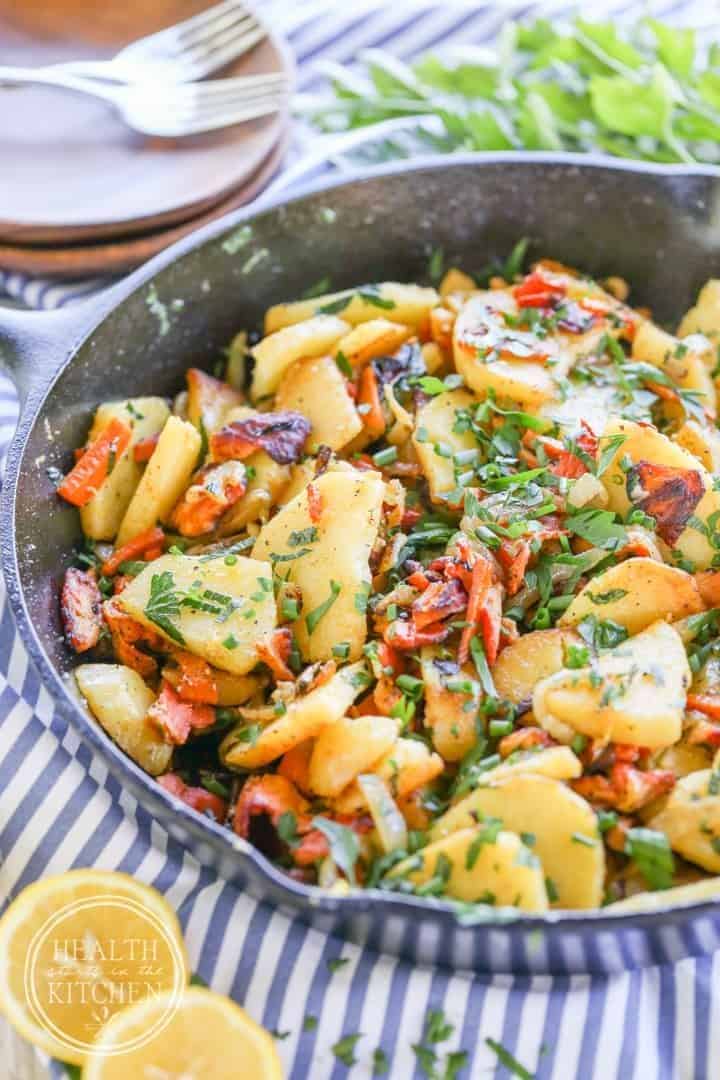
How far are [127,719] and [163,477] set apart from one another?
0.65 m

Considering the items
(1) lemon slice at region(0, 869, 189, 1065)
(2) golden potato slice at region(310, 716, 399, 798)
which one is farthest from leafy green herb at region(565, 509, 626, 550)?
(1) lemon slice at region(0, 869, 189, 1065)

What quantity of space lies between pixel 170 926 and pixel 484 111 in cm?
279

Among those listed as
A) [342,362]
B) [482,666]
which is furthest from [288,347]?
[482,666]

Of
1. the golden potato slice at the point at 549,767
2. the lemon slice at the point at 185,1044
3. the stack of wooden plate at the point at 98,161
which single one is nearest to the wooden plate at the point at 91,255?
the stack of wooden plate at the point at 98,161

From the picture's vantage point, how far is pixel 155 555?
2855 millimetres

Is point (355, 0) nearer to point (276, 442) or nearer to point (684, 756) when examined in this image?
point (276, 442)

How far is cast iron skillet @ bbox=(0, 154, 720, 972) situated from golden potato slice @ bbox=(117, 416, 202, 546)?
161mm

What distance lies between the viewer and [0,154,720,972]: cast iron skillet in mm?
2264

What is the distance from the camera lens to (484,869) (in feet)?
6.98

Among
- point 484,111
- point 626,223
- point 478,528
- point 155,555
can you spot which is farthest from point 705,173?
point 155,555

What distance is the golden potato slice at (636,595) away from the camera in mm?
2512

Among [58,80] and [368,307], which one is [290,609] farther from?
[58,80]

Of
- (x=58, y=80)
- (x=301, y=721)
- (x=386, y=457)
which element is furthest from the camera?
(x=58, y=80)
